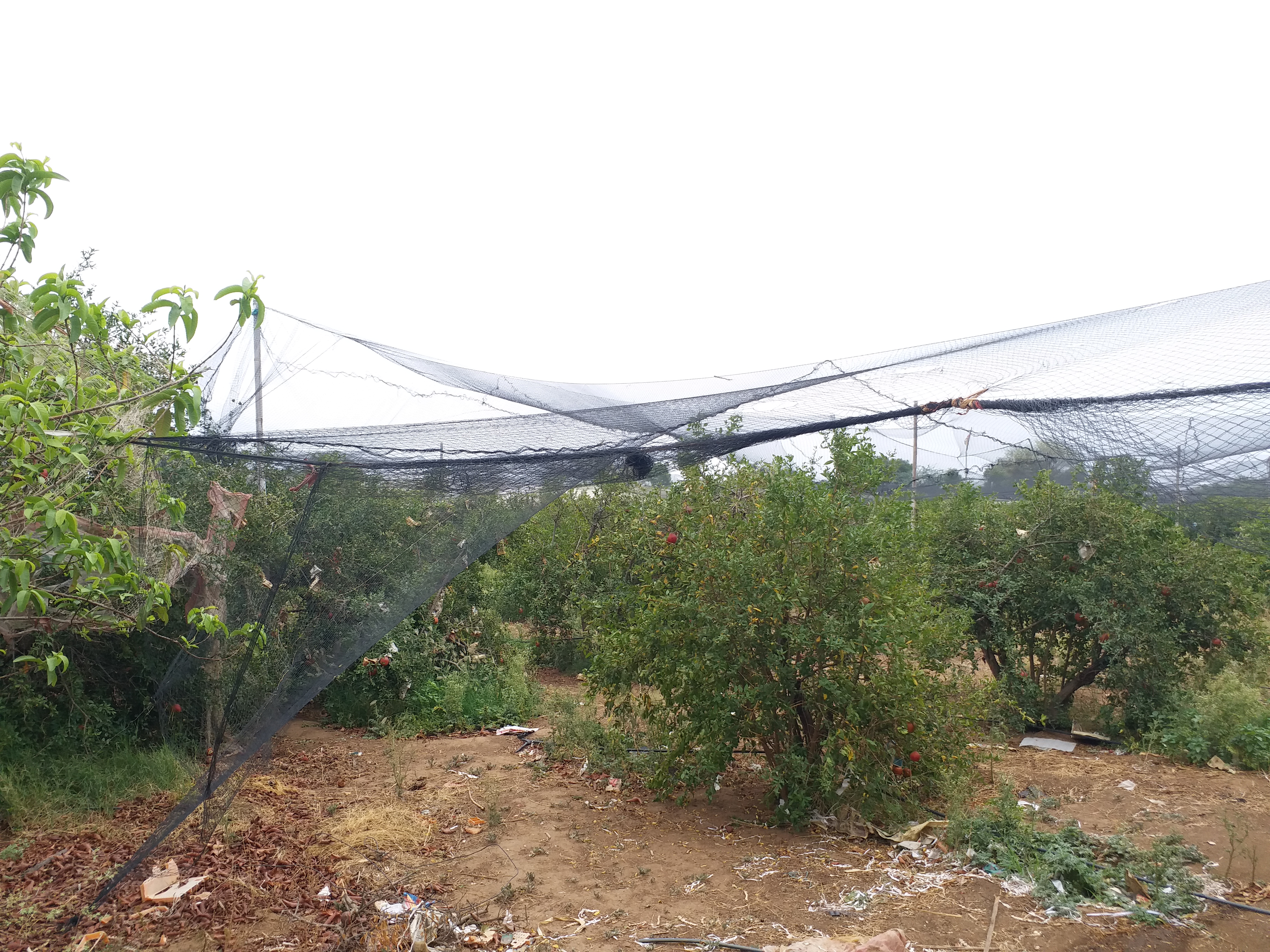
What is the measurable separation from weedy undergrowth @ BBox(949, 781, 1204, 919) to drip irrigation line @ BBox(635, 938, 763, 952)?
125 centimetres

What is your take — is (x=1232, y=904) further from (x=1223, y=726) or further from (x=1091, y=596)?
(x=1091, y=596)

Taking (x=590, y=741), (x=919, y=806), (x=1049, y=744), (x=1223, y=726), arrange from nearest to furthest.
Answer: (x=919, y=806), (x=1223, y=726), (x=590, y=741), (x=1049, y=744)

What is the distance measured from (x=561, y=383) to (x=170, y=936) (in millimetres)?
3298

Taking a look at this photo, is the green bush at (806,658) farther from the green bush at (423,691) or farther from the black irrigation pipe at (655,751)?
the green bush at (423,691)

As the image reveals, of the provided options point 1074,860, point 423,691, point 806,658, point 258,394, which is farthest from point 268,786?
point 1074,860

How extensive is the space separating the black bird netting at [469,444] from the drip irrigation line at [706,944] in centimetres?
160

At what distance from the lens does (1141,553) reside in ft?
19.9

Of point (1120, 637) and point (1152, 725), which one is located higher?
point (1120, 637)

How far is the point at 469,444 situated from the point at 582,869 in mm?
2058

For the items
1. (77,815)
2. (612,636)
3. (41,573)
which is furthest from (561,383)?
(77,815)

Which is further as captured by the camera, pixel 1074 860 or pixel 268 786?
pixel 268 786

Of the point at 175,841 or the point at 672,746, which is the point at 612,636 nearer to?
the point at 672,746

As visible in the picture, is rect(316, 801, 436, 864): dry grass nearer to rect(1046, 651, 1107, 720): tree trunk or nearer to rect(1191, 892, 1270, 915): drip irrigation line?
rect(1191, 892, 1270, 915): drip irrigation line

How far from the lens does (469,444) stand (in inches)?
155
